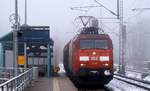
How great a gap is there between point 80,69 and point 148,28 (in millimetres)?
29265

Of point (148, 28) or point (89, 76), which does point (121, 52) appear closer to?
point (148, 28)

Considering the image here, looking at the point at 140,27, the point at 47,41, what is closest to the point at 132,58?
the point at 140,27

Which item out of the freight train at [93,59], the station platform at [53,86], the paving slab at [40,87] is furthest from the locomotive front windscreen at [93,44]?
the paving slab at [40,87]

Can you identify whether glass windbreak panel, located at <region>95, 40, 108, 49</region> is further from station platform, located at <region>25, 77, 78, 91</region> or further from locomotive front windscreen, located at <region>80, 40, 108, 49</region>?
station platform, located at <region>25, 77, 78, 91</region>

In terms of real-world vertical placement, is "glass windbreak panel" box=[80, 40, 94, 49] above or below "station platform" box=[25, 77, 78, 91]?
above

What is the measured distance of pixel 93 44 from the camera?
26141mm

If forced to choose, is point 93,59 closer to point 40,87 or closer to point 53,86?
point 53,86

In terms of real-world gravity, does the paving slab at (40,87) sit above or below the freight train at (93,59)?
below

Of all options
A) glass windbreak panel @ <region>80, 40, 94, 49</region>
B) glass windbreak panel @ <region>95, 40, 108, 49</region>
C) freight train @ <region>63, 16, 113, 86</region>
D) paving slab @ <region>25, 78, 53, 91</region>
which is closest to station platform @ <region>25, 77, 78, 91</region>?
paving slab @ <region>25, 78, 53, 91</region>

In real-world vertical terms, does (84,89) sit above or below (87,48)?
below

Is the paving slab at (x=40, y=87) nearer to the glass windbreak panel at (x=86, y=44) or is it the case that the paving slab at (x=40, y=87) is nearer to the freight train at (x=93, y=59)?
the freight train at (x=93, y=59)

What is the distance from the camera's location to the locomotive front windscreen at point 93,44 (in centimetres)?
2598

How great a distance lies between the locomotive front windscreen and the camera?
2598 cm

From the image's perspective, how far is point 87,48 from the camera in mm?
25922
